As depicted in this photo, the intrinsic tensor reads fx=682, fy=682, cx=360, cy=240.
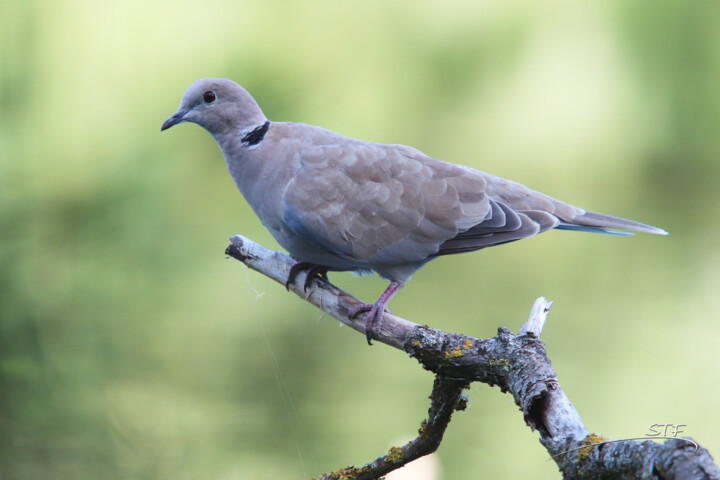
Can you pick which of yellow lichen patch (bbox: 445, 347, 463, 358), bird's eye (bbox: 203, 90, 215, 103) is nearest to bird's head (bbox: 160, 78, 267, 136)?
bird's eye (bbox: 203, 90, 215, 103)

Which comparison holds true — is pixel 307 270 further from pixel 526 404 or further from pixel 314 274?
pixel 526 404

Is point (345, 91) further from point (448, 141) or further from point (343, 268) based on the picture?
point (343, 268)

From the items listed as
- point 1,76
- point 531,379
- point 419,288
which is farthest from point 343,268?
point 1,76

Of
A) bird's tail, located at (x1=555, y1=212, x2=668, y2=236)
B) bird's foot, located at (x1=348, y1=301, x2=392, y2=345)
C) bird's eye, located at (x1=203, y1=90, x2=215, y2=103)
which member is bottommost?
bird's foot, located at (x1=348, y1=301, x2=392, y2=345)

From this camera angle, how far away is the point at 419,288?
189 centimetres

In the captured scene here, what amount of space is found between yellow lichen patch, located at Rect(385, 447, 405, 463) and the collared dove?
0.31 meters

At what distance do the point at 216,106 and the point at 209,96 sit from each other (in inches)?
1.0

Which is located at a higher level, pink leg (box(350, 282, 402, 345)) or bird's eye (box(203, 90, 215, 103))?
bird's eye (box(203, 90, 215, 103))

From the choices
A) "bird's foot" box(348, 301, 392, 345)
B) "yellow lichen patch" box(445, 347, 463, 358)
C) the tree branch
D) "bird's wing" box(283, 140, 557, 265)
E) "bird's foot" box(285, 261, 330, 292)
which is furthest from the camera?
"bird's foot" box(285, 261, 330, 292)

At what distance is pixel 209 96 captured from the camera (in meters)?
1.51

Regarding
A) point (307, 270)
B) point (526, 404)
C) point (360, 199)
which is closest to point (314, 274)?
point (307, 270)

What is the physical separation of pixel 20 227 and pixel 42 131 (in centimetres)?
26

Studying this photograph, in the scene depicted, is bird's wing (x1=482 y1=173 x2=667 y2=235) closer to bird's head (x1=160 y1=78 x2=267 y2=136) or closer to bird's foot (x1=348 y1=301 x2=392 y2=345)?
bird's foot (x1=348 y1=301 x2=392 y2=345)

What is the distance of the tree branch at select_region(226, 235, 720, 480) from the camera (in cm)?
68
